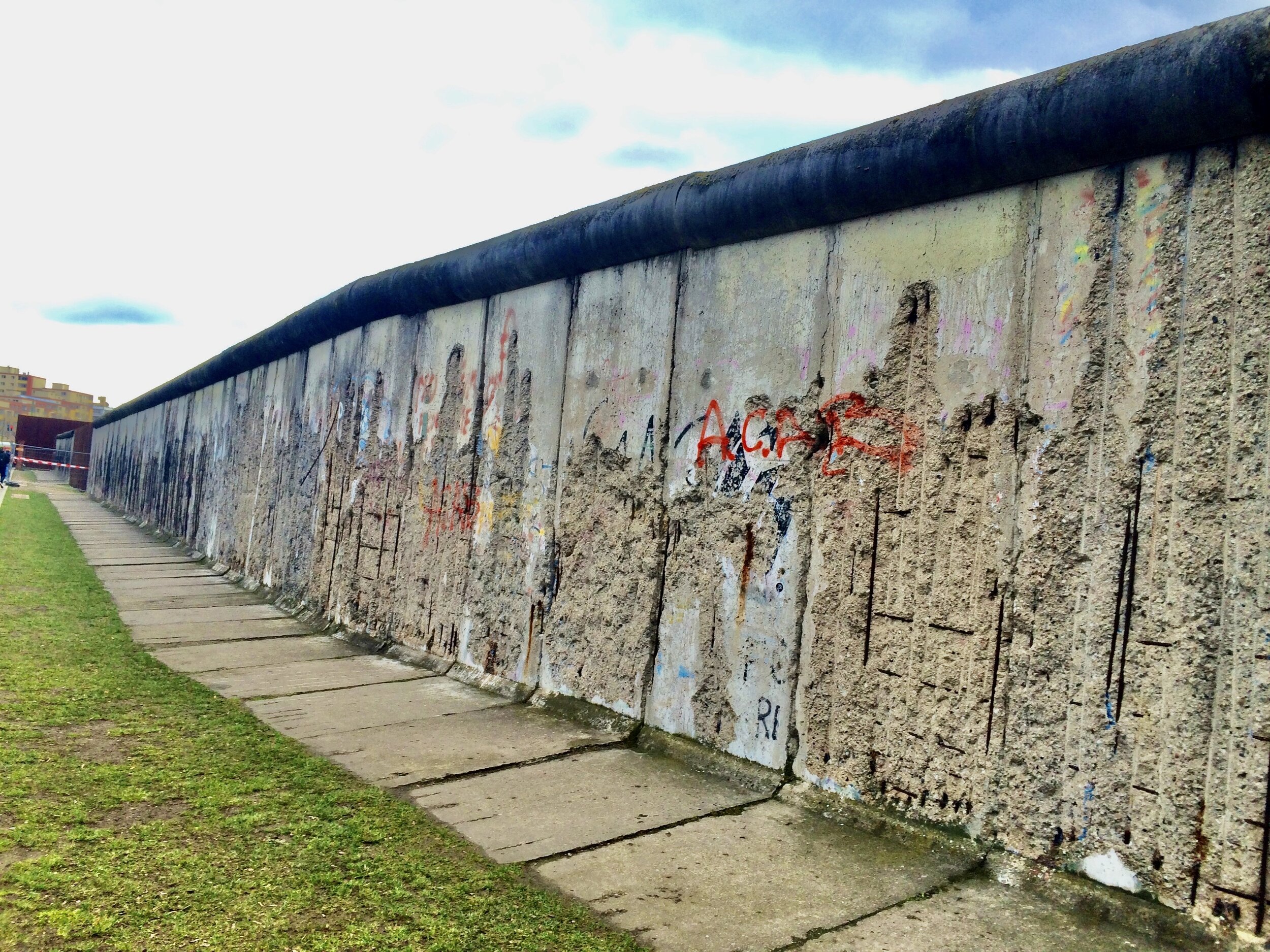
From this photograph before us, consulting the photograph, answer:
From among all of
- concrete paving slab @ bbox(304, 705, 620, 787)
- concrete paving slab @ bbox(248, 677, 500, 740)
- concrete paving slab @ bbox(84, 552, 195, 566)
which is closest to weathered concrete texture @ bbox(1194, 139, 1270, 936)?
concrete paving slab @ bbox(304, 705, 620, 787)

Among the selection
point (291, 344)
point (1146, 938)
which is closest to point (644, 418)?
point (1146, 938)

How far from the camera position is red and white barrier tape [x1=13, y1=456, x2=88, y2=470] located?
35.0 meters

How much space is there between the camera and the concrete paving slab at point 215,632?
6410 mm

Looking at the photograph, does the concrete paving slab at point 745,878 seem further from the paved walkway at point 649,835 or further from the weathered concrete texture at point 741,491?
the weathered concrete texture at point 741,491

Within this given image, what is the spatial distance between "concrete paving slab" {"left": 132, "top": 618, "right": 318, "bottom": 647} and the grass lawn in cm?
181

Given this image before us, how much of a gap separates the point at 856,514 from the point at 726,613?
31.7 inches

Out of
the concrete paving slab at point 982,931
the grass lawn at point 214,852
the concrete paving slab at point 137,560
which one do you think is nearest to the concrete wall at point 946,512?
the concrete paving slab at point 982,931

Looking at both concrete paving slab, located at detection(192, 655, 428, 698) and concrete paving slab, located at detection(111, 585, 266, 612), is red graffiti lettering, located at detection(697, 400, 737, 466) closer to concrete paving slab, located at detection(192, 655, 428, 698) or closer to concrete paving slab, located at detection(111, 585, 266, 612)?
concrete paving slab, located at detection(192, 655, 428, 698)

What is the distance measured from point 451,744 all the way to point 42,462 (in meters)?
40.4

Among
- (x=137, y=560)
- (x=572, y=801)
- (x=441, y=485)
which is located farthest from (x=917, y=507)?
(x=137, y=560)

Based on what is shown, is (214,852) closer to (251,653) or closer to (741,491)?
(741,491)

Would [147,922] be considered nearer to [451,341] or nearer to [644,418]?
[644,418]

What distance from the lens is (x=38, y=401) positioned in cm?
7675

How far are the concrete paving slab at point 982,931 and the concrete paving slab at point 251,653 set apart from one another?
436cm
